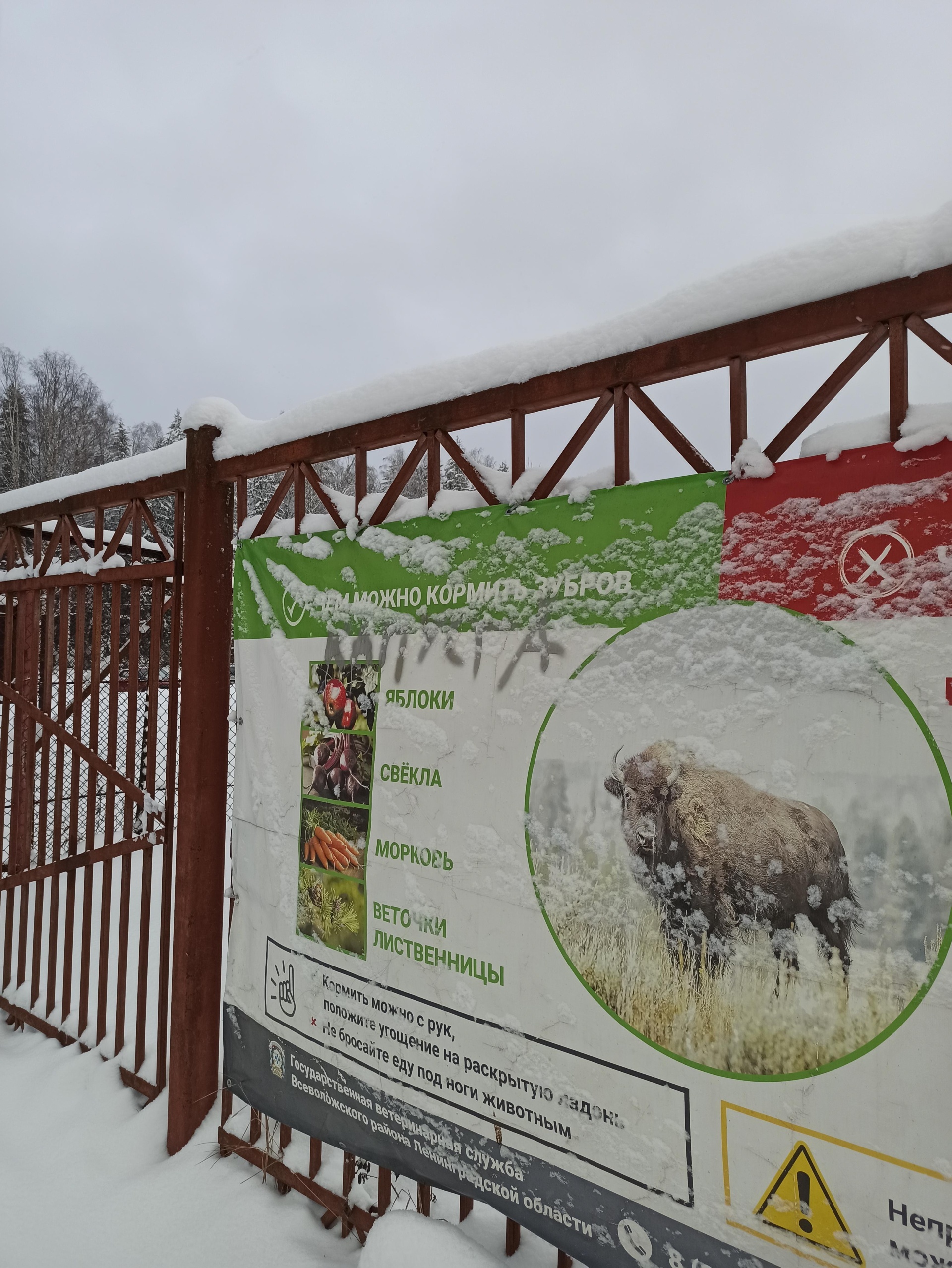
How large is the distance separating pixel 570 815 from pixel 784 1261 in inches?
39.9

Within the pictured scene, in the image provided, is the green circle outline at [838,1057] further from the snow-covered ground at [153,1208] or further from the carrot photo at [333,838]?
the snow-covered ground at [153,1208]

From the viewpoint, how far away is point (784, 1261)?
153 cm

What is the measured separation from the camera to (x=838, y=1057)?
57.6 inches

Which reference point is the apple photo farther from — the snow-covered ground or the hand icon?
the snow-covered ground

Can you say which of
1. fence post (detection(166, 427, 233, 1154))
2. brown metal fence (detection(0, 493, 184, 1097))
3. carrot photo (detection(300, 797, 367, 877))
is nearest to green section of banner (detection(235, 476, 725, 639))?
fence post (detection(166, 427, 233, 1154))

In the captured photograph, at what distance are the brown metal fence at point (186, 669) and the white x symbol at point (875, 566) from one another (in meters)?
0.26

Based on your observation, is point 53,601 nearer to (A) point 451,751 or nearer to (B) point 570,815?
(A) point 451,751

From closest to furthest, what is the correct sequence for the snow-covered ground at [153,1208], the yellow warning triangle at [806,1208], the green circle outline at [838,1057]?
the green circle outline at [838,1057]
the yellow warning triangle at [806,1208]
the snow-covered ground at [153,1208]

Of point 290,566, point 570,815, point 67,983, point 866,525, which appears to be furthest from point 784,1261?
point 67,983

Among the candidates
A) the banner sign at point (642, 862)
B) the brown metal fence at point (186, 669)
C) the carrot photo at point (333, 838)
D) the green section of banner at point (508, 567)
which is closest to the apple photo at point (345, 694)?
the banner sign at point (642, 862)

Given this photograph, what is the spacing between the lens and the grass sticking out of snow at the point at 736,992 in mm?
1430

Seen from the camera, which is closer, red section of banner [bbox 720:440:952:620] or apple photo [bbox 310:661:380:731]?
red section of banner [bbox 720:440:952:620]

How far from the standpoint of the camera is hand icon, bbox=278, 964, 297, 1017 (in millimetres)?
2514

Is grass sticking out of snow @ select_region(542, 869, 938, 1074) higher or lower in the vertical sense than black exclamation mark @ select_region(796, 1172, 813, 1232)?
higher
